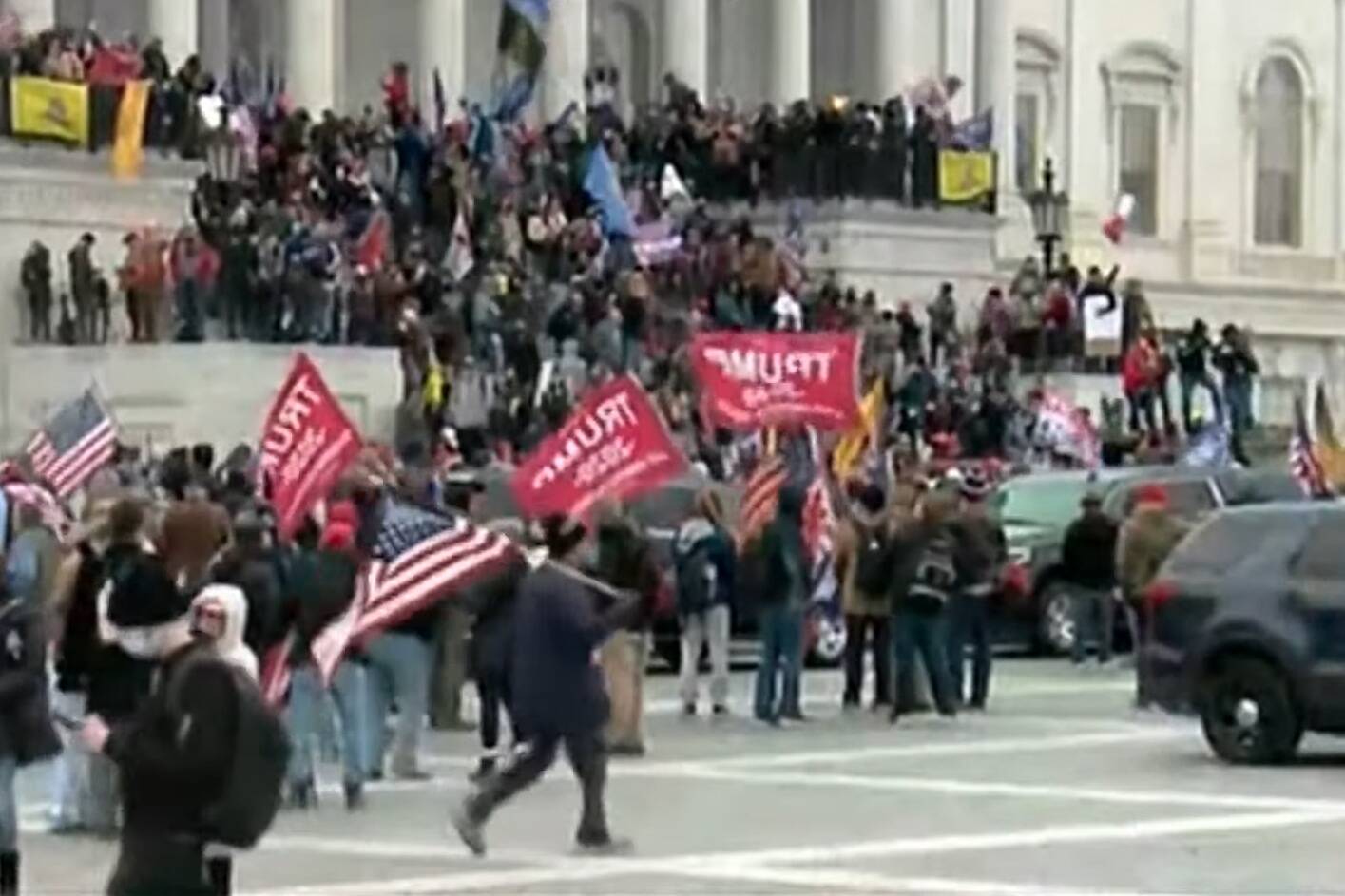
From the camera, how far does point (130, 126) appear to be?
136 ft

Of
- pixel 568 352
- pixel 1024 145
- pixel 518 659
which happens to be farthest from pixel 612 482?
pixel 1024 145

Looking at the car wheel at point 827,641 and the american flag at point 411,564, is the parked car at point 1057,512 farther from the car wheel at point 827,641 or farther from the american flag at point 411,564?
the american flag at point 411,564

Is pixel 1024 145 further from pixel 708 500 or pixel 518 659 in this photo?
pixel 518 659

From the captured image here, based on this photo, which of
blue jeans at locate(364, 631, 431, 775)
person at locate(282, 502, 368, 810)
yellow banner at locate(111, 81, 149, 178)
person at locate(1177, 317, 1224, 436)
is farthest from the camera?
person at locate(1177, 317, 1224, 436)

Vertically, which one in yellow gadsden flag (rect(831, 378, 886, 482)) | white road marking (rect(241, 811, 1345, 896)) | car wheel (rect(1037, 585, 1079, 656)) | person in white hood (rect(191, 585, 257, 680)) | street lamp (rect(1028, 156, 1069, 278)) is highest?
street lamp (rect(1028, 156, 1069, 278))

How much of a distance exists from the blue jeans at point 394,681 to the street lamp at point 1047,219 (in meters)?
28.5

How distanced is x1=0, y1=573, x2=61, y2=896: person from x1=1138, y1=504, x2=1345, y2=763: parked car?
9177 millimetres

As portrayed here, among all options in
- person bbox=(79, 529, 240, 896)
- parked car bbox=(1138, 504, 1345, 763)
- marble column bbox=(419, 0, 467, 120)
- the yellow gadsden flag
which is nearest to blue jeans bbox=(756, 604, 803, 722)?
parked car bbox=(1138, 504, 1345, 763)

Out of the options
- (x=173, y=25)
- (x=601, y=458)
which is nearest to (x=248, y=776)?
(x=601, y=458)

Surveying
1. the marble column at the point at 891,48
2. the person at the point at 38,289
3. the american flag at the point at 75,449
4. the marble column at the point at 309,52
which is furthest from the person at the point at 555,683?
the marble column at the point at 891,48

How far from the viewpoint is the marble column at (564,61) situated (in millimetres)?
54062

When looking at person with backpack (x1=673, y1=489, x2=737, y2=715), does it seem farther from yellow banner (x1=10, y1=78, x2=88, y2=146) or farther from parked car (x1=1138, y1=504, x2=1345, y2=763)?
yellow banner (x1=10, y1=78, x2=88, y2=146)

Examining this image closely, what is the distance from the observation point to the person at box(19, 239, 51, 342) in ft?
133

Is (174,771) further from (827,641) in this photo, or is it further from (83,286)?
(83,286)
